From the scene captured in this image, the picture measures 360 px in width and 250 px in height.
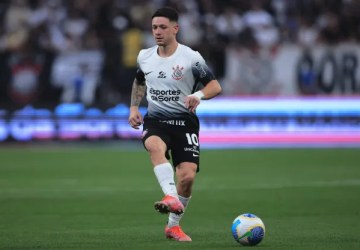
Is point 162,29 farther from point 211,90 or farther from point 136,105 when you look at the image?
point 136,105

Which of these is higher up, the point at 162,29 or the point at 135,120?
the point at 162,29

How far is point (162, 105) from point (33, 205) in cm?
410

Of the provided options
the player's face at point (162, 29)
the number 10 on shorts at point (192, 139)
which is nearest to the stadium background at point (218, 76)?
the number 10 on shorts at point (192, 139)

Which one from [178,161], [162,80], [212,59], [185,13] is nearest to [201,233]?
[178,161]

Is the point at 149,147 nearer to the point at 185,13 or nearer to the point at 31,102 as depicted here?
the point at 31,102

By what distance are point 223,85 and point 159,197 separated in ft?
31.9

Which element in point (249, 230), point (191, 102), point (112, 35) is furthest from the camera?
point (112, 35)

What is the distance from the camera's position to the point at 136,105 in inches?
400

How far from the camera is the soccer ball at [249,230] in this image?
9.16 meters

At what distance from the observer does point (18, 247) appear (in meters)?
9.10

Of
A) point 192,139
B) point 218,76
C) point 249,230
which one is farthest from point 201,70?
point 218,76

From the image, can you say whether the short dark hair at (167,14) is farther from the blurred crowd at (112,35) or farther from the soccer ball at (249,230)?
the blurred crowd at (112,35)

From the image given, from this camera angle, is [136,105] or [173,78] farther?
[136,105]

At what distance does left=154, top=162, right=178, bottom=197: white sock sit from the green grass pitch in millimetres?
535
